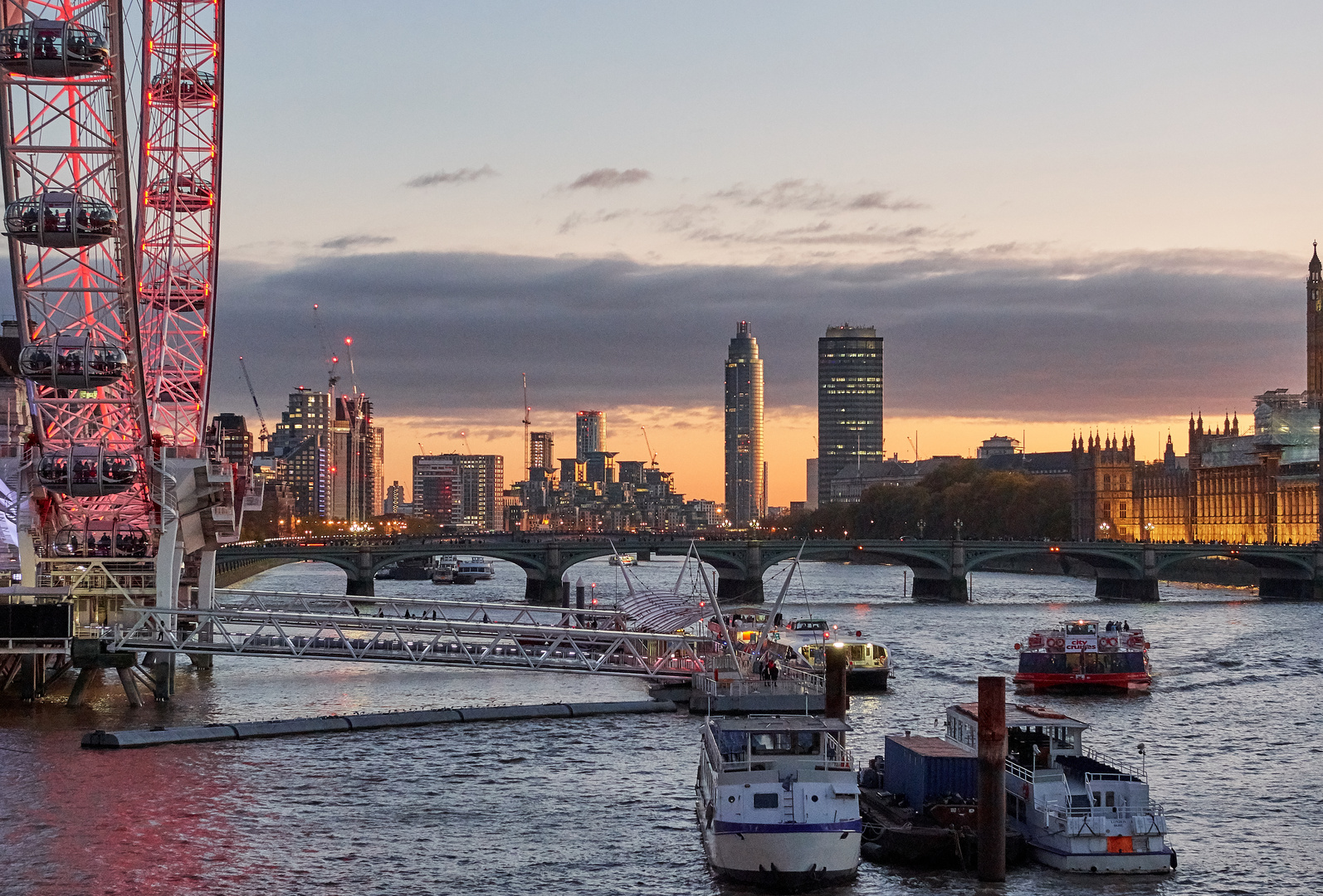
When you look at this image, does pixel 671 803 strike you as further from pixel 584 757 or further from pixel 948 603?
pixel 948 603

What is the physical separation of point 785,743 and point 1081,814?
24.8 ft

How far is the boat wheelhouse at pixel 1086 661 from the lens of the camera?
8962 cm

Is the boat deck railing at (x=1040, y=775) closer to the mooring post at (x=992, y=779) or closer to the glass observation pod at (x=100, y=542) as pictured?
the mooring post at (x=992, y=779)

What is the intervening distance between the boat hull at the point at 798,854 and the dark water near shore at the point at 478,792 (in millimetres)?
1151

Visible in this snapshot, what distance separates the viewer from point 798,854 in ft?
138

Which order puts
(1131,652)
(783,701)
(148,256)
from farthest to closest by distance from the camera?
(1131,652), (148,256), (783,701)

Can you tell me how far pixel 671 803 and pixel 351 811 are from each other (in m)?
A: 9.46

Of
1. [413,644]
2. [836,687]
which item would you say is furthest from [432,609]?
[836,687]

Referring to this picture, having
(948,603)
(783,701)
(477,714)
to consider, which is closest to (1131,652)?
(783,701)

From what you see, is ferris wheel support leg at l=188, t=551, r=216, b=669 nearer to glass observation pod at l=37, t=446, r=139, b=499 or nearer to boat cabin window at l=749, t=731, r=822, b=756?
glass observation pod at l=37, t=446, r=139, b=499

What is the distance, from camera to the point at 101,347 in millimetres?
71125

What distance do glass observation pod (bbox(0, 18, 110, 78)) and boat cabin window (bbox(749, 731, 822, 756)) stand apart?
123 feet

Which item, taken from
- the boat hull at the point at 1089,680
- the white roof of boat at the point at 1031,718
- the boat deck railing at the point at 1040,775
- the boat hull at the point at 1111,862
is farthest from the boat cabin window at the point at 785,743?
the boat hull at the point at 1089,680

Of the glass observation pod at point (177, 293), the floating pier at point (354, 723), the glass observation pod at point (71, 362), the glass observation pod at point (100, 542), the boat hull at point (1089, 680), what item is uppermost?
the glass observation pod at point (177, 293)
